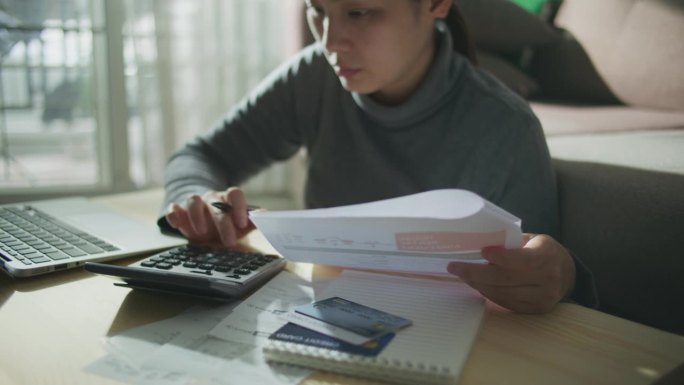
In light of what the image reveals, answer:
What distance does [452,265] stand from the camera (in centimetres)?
58

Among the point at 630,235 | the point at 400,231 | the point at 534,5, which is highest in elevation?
the point at 534,5

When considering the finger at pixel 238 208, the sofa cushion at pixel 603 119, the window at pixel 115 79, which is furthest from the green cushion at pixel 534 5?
the finger at pixel 238 208

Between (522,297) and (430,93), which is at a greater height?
(430,93)

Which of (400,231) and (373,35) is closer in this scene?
(400,231)

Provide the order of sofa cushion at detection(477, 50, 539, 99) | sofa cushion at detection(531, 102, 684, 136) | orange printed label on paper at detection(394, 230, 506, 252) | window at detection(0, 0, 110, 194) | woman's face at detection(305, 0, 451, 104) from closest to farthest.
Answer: orange printed label on paper at detection(394, 230, 506, 252), woman's face at detection(305, 0, 451, 104), sofa cushion at detection(531, 102, 684, 136), sofa cushion at detection(477, 50, 539, 99), window at detection(0, 0, 110, 194)

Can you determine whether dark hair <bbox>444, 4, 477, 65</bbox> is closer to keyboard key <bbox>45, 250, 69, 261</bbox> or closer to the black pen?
the black pen

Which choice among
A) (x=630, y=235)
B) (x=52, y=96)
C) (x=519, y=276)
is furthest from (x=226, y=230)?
(x=52, y=96)

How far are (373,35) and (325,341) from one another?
56 centimetres

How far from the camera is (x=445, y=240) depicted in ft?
1.82

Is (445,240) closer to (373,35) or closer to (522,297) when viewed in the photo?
(522,297)

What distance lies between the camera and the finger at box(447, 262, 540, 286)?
555 millimetres

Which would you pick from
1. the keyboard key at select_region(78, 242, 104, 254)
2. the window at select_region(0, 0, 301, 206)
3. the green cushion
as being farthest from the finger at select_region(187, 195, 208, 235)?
the green cushion

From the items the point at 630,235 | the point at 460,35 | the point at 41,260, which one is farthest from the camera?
the point at 460,35

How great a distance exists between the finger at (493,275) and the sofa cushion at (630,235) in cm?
39
